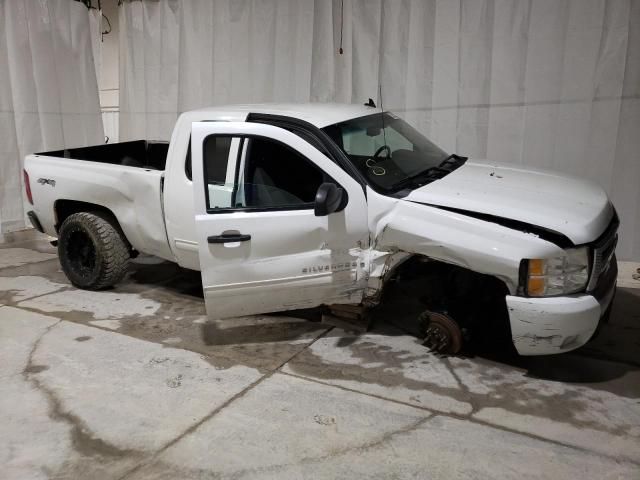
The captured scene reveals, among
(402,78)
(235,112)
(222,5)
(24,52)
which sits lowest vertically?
(235,112)

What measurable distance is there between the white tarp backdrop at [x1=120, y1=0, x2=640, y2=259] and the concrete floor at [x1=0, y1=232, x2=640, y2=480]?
176 centimetres

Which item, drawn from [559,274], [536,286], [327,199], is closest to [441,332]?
[536,286]

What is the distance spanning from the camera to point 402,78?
19.6 feet

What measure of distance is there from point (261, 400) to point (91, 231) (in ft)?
8.71

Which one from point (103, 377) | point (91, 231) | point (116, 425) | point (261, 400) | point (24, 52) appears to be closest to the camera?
point (116, 425)

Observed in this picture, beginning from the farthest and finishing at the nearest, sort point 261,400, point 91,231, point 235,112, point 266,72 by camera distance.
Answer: point 266,72 < point 91,231 < point 235,112 < point 261,400

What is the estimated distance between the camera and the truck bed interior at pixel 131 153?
5.94m

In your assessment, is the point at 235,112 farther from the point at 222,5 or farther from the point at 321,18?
the point at 222,5

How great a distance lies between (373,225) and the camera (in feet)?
11.5

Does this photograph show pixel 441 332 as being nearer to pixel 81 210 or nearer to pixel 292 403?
pixel 292 403

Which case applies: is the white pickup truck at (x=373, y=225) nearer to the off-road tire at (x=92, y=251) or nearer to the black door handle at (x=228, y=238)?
the black door handle at (x=228, y=238)

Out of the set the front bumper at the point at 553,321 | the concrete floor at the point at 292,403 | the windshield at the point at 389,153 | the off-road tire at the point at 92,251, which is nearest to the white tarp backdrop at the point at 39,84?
the off-road tire at the point at 92,251

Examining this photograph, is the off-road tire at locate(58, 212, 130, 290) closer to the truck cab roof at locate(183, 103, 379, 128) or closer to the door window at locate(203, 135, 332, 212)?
the truck cab roof at locate(183, 103, 379, 128)

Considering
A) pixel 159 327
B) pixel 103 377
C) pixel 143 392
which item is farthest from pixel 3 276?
pixel 143 392
